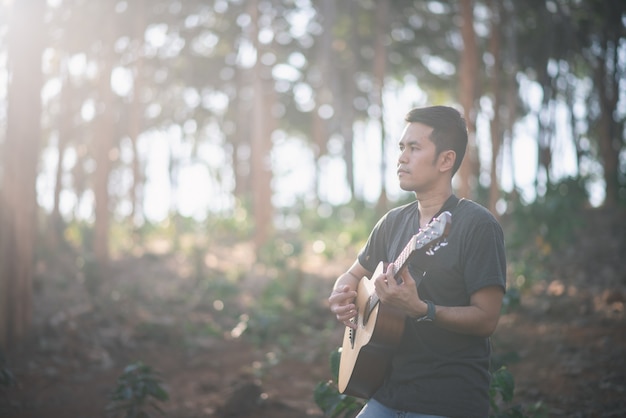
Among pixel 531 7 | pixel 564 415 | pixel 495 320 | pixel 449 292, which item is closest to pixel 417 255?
pixel 449 292

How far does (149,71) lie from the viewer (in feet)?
76.8

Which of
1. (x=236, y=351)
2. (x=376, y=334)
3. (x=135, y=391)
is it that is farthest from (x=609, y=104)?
(x=376, y=334)

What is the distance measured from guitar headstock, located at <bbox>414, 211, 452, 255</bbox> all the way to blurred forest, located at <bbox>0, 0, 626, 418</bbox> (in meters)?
2.11

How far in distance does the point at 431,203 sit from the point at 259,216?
13.2m

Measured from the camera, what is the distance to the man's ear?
2814 millimetres

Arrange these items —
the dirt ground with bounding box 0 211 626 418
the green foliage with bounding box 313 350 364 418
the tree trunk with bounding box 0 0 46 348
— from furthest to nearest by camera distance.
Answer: the tree trunk with bounding box 0 0 46 348
the dirt ground with bounding box 0 211 626 418
the green foliage with bounding box 313 350 364 418

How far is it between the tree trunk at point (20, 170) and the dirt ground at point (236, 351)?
1.89ft

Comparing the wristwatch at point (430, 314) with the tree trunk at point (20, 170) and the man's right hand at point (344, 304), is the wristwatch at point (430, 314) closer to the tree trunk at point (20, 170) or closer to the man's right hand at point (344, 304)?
the man's right hand at point (344, 304)

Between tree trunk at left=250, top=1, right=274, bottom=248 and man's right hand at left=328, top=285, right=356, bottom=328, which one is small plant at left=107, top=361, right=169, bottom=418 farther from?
tree trunk at left=250, top=1, right=274, bottom=248

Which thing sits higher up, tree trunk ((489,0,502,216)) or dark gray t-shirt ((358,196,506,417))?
tree trunk ((489,0,502,216))

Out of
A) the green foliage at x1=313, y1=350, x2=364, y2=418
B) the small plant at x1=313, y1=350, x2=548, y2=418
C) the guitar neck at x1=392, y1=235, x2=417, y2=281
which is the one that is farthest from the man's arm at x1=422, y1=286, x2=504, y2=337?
the green foliage at x1=313, y1=350, x2=364, y2=418

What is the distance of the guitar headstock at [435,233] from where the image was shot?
2309 millimetres

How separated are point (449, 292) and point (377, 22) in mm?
16495

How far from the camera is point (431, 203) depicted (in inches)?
112
